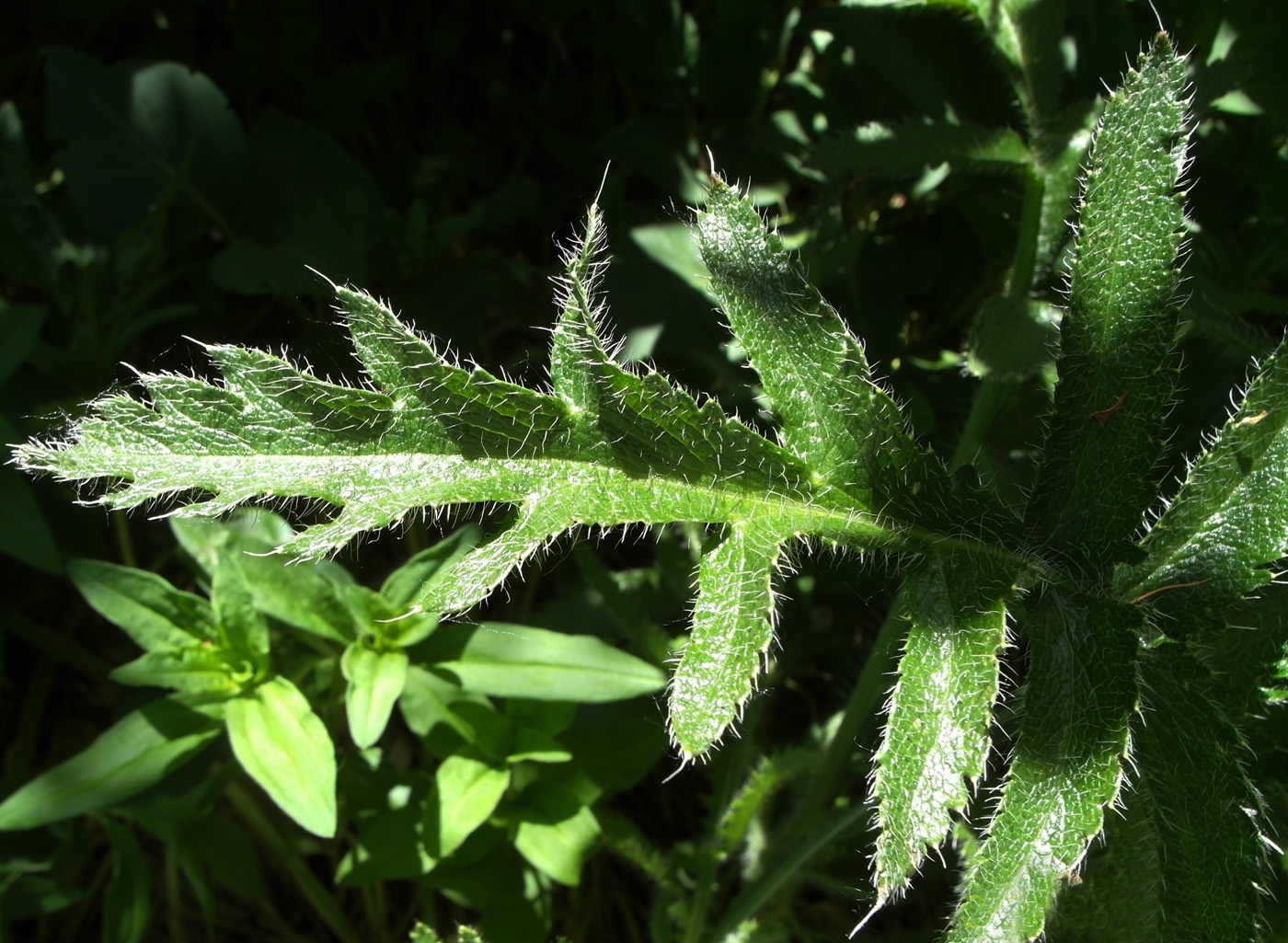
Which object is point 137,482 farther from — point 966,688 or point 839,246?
→ point 839,246

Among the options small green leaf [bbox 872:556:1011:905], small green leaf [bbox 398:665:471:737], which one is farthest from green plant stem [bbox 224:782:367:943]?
small green leaf [bbox 872:556:1011:905]

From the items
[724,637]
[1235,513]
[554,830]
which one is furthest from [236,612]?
[1235,513]

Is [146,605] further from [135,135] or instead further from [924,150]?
[924,150]

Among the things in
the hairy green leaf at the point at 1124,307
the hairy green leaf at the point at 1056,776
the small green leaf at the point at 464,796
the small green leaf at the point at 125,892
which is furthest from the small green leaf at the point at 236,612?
the hairy green leaf at the point at 1124,307

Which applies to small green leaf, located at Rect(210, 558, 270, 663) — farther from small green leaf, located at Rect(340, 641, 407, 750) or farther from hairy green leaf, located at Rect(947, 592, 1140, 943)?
hairy green leaf, located at Rect(947, 592, 1140, 943)

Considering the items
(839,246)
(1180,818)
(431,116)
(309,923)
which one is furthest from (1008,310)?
(309,923)

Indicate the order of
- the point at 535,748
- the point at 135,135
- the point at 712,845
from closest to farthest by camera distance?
the point at 535,748, the point at 712,845, the point at 135,135

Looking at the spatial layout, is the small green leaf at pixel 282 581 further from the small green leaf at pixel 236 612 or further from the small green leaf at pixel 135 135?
the small green leaf at pixel 135 135
